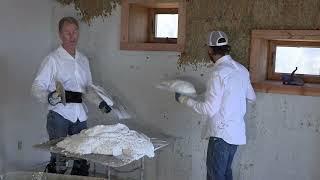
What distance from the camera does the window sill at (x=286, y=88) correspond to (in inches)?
112

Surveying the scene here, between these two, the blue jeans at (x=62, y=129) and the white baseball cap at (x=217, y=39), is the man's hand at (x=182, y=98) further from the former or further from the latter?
the blue jeans at (x=62, y=129)

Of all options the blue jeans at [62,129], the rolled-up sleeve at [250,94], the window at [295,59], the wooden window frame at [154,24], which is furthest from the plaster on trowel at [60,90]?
the window at [295,59]

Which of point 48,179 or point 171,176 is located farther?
point 171,176

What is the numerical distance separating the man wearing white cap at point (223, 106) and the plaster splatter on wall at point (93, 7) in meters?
1.11

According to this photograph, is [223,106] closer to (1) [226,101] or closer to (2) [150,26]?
(1) [226,101]

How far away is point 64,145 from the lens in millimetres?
2594

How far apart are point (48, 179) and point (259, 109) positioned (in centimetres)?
148

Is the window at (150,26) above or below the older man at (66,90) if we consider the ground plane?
above

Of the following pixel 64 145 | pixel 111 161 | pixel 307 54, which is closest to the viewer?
pixel 111 161

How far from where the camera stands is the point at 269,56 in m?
3.13

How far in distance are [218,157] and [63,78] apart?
1165mm

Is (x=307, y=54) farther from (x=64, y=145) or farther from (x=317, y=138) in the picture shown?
(x=64, y=145)

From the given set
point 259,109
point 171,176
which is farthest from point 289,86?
point 171,176

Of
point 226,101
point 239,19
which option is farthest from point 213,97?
point 239,19
